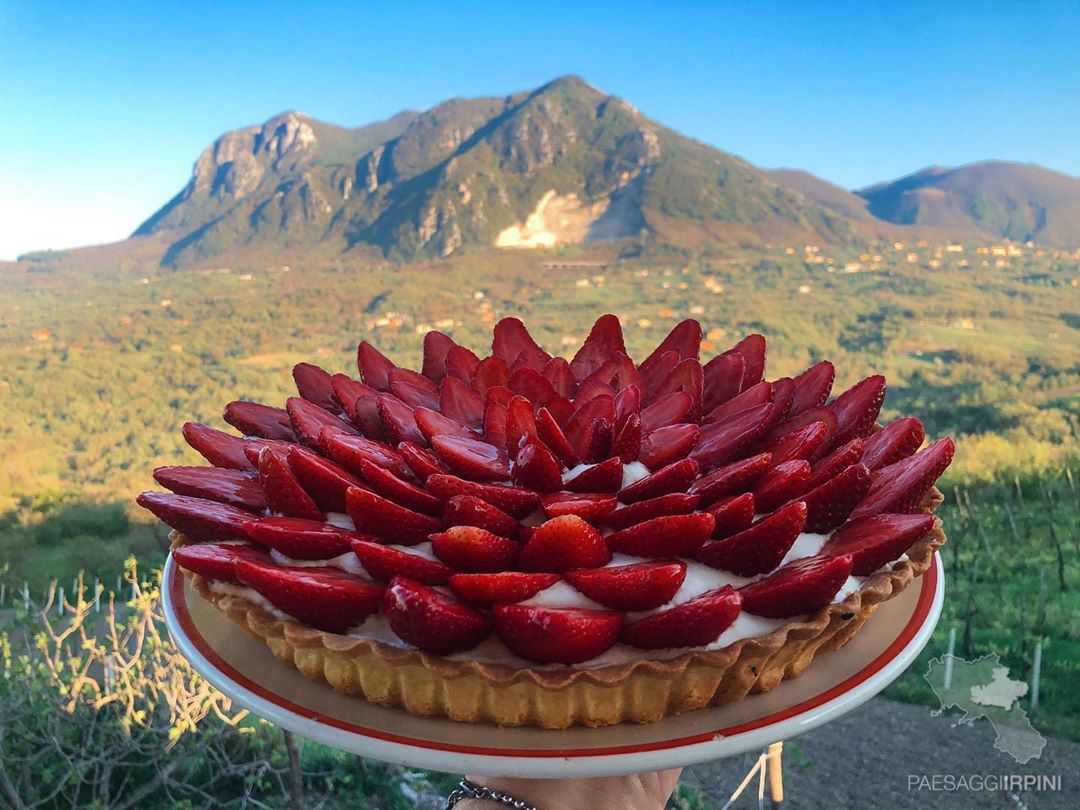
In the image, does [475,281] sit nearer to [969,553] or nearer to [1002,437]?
[1002,437]

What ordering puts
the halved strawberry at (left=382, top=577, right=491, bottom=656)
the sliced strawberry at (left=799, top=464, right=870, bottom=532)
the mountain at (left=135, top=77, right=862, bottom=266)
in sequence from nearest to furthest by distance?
1. the halved strawberry at (left=382, top=577, right=491, bottom=656)
2. the sliced strawberry at (left=799, top=464, right=870, bottom=532)
3. the mountain at (left=135, top=77, right=862, bottom=266)

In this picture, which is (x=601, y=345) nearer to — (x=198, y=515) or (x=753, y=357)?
(x=753, y=357)

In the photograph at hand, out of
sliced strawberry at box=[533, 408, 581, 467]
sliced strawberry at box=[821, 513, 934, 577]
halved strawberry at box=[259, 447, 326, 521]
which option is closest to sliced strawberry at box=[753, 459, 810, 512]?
sliced strawberry at box=[821, 513, 934, 577]

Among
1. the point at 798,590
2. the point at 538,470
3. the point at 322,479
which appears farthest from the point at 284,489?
the point at 798,590

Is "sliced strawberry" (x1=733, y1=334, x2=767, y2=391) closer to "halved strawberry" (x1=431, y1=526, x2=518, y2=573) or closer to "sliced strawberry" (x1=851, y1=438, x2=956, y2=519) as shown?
"sliced strawberry" (x1=851, y1=438, x2=956, y2=519)

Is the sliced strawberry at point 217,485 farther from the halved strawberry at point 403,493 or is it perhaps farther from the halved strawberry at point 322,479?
the halved strawberry at point 403,493

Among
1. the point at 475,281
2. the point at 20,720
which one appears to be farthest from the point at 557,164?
the point at 20,720
